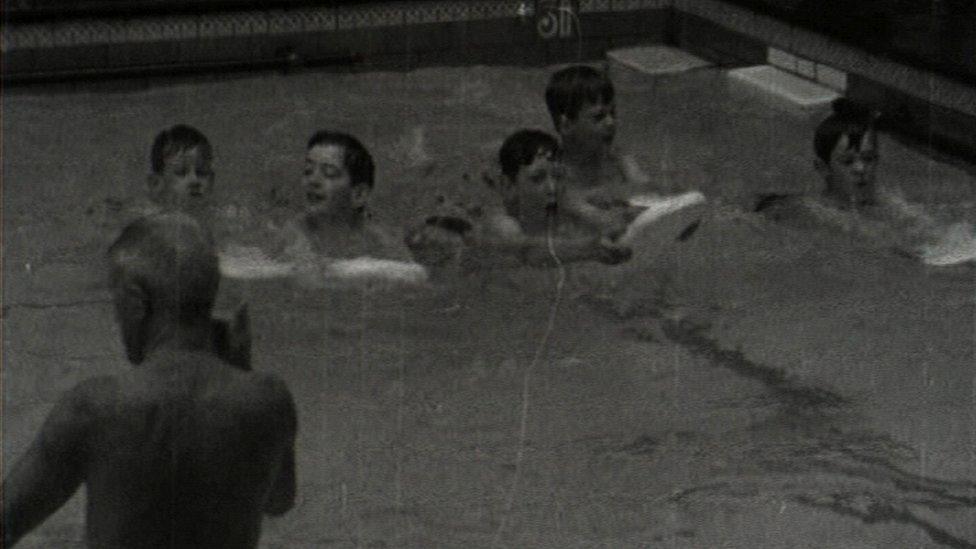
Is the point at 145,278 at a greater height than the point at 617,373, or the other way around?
the point at 145,278

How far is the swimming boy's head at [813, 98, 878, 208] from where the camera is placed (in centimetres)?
970

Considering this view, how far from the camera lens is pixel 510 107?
40.3ft

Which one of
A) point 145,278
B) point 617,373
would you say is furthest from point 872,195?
point 145,278

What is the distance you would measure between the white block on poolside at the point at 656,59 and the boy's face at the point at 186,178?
441 centimetres

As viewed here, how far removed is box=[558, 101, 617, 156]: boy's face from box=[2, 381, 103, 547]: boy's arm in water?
5.80 metres

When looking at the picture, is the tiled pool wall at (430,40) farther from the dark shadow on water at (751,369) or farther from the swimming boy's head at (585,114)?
the dark shadow on water at (751,369)

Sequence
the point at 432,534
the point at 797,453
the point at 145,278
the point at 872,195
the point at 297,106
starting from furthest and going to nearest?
the point at 297,106 → the point at 872,195 → the point at 797,453 → the point at 432,534 → the point at 145,278

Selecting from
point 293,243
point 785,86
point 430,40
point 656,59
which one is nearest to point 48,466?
point 293,243

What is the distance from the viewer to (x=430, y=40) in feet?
42.8

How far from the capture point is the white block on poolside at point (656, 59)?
13.0 metres

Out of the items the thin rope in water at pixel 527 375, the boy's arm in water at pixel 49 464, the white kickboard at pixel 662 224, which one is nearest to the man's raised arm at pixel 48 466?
the boy's arm in water at pixel 49 464

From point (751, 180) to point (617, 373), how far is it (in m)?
3.30

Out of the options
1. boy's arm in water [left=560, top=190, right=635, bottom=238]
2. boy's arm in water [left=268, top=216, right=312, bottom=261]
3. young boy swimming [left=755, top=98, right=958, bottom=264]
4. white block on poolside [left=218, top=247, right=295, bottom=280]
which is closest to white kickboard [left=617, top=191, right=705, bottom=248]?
boy's arm in water [left=560, top=190, right=635, bottom=238]

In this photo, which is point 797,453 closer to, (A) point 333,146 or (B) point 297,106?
(A) point 333,146
